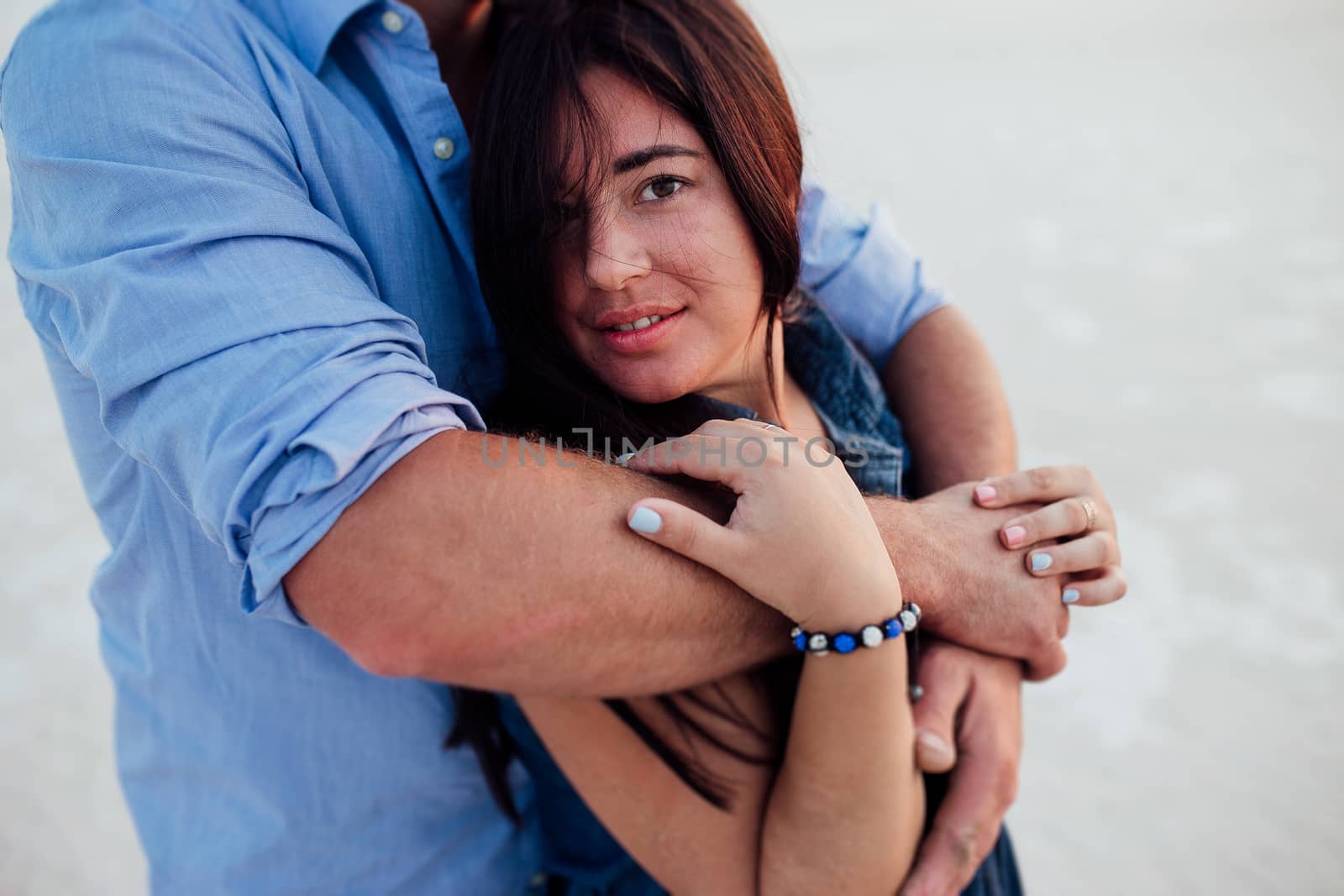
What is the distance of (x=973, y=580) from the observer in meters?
1.21

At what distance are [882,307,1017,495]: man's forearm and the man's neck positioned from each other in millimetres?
867

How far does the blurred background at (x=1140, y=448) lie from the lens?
228cm

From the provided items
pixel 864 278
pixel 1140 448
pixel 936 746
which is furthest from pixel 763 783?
pixel 1140 448

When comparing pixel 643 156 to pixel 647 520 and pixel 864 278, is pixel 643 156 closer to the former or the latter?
pixel 647 520

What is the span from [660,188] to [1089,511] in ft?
2.31

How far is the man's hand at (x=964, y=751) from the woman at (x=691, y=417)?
0.03 m

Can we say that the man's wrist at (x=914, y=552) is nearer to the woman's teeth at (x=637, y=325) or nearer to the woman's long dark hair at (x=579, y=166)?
the woman's long dark hair at (x=579, y=166)

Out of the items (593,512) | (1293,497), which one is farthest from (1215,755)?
(593,512)

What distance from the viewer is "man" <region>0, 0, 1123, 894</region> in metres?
0.86

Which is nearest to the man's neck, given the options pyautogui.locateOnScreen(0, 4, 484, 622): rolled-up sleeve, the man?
the man

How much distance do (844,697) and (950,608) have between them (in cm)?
23

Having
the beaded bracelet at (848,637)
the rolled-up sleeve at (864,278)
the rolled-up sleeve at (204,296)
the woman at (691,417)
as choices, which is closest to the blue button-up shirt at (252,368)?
the rolled-up sleeve at (204,296)

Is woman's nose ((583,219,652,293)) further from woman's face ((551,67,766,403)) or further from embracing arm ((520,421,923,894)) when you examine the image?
embracing arm ((520,421,923,894))

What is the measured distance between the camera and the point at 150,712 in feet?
4.35
